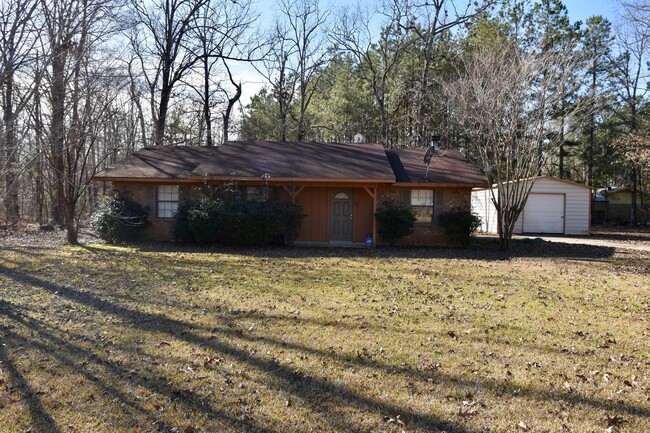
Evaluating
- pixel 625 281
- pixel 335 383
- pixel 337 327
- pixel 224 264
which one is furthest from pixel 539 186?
pixel 335 383

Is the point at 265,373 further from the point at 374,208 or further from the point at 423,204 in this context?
the point at 423,204

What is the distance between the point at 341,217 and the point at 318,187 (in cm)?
130

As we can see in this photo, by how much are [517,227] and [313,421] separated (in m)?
20.8

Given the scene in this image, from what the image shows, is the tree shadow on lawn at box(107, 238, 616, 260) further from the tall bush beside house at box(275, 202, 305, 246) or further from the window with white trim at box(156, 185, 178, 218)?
the window with white trim at box(156, 185, 178, 218)

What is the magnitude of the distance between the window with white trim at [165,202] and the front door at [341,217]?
5522mm

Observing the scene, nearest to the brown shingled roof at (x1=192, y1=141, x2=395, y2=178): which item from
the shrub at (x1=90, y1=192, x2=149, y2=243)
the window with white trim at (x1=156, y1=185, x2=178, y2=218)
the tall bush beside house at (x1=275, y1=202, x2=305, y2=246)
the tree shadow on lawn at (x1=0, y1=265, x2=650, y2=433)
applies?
the tall bush beside house at (x1=275, y1=202, x2=305, y2=246)

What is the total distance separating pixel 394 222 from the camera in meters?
14.5

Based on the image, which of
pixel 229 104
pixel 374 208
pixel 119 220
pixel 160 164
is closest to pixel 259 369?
pixel 374 208

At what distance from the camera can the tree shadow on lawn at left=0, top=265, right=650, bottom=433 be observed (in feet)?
11.1

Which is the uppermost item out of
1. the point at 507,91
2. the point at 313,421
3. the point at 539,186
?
the point at 507,91

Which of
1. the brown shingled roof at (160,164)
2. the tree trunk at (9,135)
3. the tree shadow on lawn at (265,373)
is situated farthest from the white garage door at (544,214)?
the tree trunk at (9,135)

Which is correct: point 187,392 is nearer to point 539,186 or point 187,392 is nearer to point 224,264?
point 224,264

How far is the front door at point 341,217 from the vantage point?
1551 cm

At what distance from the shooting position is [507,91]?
13.5 meters
